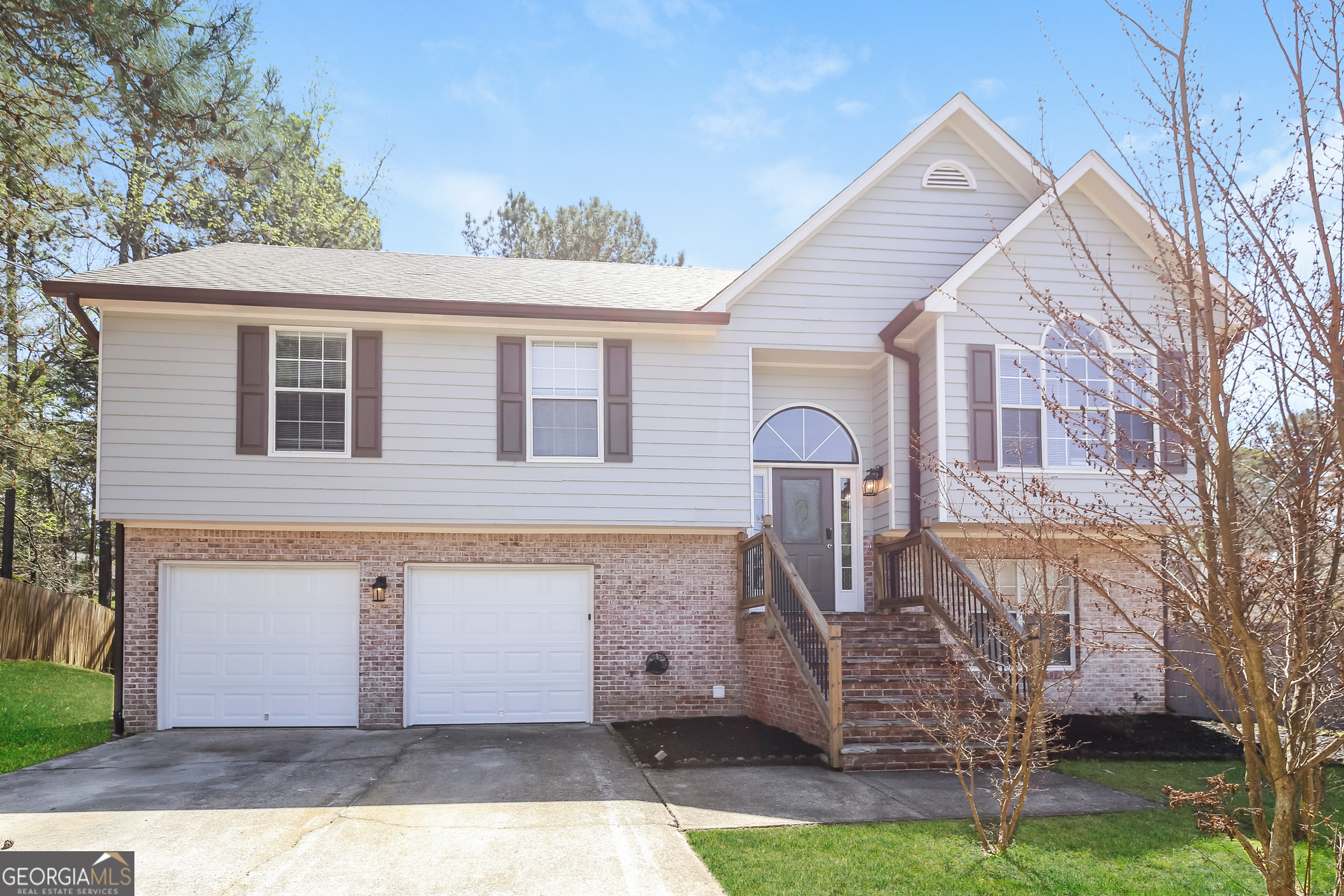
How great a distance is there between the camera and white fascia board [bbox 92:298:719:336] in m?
11.1

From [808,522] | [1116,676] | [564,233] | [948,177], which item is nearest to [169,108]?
[808,522]

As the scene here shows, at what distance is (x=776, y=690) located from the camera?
1102 cm

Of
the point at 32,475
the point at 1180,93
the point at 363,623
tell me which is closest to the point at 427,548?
the point at 363,623

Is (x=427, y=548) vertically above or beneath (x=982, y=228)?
beneath

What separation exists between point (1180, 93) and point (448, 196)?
1196 inches

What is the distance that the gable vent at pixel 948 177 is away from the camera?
41.9 ft

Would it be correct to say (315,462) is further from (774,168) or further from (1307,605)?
(774,168)

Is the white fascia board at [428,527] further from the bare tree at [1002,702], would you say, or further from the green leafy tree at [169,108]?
the green leafy tree at [169,108]

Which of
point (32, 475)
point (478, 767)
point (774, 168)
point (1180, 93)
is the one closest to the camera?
point (1180, 93)

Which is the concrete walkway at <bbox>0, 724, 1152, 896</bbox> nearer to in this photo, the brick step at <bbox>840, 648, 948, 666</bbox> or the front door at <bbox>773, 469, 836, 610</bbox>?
the brick step at <bbox>840, 648, 948, 666</bbox>

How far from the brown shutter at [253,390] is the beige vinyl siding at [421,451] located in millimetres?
107

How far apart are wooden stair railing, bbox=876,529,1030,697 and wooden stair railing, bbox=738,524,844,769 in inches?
50.0

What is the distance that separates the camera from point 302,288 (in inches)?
455

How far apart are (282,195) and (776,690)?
18851 mm
